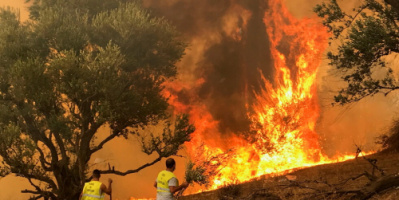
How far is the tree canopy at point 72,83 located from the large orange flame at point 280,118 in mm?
10574

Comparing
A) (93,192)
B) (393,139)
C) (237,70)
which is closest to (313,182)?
(393,139)

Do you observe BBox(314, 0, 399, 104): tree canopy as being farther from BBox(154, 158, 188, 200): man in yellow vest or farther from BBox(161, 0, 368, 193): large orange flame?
BBox(161, 0, 368, 193): large orange flame

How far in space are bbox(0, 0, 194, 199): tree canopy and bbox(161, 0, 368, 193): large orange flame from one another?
34.7 feet

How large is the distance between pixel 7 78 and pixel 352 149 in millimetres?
31227

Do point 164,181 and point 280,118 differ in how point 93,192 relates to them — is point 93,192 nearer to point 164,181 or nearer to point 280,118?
point 164,181

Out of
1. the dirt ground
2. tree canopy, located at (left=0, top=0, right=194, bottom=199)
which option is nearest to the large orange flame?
the dirt ground

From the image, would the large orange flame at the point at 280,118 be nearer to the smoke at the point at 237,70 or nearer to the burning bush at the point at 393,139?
the smoke at the point at 237,70

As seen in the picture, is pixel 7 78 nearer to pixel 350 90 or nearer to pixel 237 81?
pixel 350 90

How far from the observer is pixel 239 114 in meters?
40.2

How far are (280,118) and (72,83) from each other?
65.4ft

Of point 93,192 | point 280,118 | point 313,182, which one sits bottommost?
point 93,192

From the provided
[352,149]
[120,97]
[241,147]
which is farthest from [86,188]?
[352,149]

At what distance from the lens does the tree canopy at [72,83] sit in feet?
71.3

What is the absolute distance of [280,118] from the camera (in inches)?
1425
